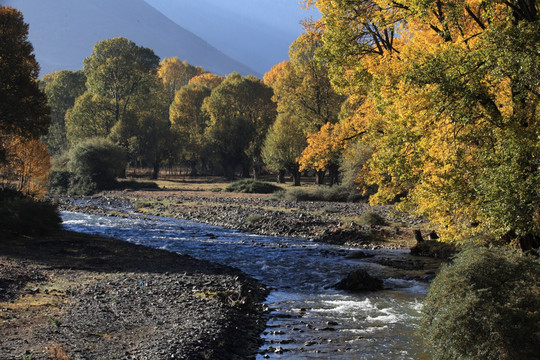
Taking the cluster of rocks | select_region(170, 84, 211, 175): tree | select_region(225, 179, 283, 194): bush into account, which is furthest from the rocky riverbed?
select_region(170, 84, 211, 175): tree

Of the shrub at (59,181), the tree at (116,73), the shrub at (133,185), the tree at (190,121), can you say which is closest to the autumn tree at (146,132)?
the tree at (116,73)

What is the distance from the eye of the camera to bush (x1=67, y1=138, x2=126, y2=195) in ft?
215

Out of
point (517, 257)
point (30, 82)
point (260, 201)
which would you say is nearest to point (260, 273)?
point (517, 257)

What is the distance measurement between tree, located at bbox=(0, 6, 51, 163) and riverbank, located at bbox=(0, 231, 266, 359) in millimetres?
12083

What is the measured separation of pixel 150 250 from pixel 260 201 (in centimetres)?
2619

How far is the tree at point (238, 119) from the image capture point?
3344 inches

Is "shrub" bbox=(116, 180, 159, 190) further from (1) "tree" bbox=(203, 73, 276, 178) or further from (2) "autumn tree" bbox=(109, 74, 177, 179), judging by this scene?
(1) "tree" bbox=(203, 73, 276, 178)

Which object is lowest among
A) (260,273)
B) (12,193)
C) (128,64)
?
(260,273)

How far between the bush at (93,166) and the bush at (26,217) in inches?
1491

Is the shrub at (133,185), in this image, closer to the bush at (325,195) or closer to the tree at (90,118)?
the tree at (90,118)

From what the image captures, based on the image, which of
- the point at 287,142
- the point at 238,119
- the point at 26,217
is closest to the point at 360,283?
the point at 26,217

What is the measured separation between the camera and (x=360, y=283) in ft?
57.4

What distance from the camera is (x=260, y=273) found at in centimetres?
2058

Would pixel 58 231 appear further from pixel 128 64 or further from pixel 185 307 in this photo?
pixel 128 64
